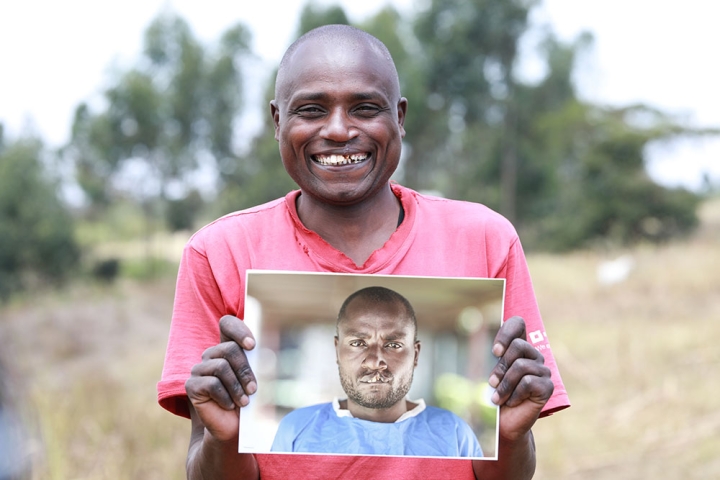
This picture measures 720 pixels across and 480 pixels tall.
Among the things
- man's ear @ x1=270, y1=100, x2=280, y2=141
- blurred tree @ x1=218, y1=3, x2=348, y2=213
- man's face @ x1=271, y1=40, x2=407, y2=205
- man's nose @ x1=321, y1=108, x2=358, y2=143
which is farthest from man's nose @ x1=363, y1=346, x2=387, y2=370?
blurred tree @ x1=218, y1=3, x2=348, y2=213

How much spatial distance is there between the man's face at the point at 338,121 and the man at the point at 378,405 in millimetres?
310

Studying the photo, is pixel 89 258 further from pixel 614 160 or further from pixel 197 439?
pixel 197 439

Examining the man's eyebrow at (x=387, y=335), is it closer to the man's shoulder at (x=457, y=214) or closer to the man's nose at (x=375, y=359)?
the man's nose at (x=375, y=359)

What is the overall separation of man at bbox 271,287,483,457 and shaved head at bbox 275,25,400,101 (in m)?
0.53

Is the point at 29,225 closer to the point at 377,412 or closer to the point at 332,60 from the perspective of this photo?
the point at 332,60

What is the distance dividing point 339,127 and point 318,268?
32cm

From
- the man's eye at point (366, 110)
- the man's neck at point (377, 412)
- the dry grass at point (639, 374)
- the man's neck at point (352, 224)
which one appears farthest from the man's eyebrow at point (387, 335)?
the dry grass at point (639, 374)

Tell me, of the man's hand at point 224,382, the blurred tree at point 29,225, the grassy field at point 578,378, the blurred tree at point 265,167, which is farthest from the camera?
the blurred tree at point 29,225

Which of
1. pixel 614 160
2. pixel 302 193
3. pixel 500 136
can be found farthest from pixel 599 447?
pixel 500 136

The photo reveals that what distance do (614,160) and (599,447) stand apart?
47.5 feet

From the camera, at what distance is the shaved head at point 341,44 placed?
6.04 feet

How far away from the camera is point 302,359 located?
5.59 ft

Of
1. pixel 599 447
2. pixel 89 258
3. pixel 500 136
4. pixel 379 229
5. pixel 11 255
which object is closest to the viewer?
pixel 379 229

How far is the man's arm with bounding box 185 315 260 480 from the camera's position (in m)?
1.57
